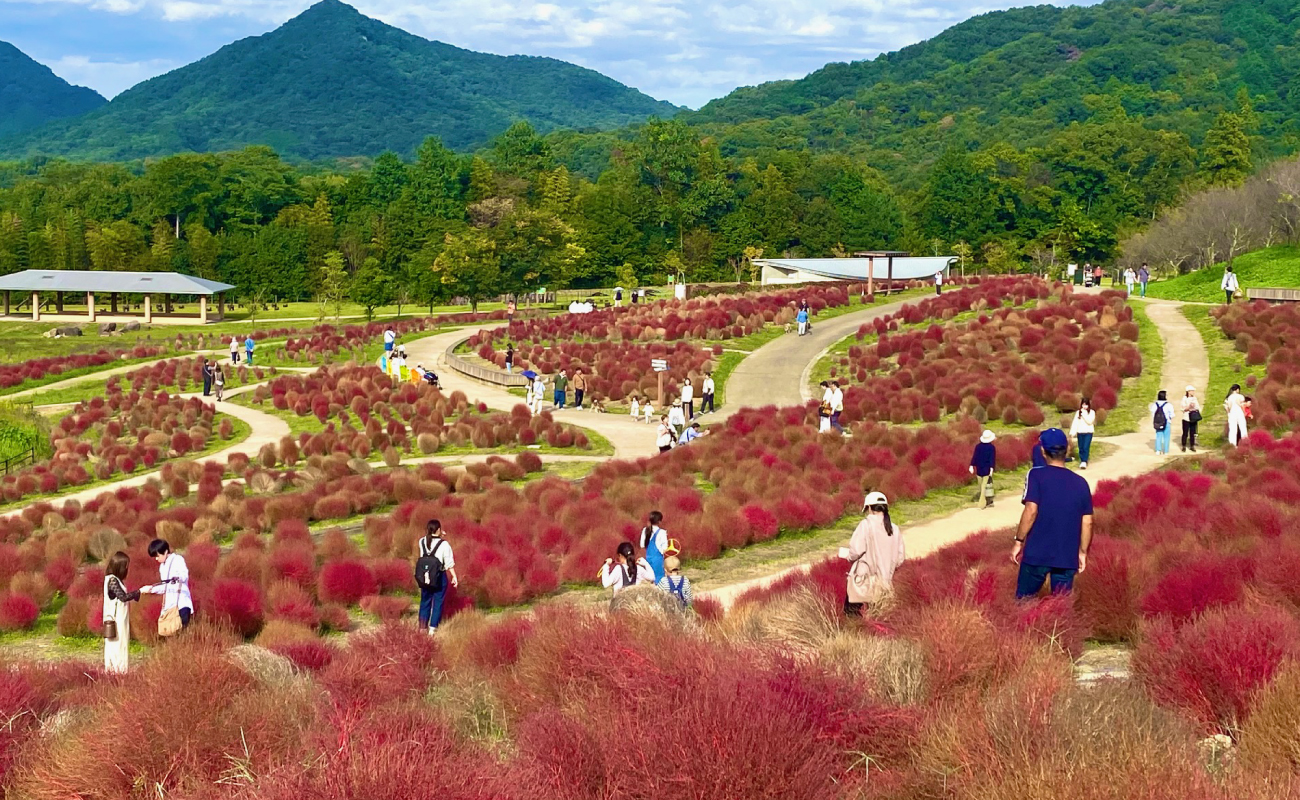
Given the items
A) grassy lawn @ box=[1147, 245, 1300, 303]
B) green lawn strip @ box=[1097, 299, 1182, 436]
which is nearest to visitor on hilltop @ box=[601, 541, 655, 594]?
green lawn strip @ box=[1097, 299, 1182, 436]

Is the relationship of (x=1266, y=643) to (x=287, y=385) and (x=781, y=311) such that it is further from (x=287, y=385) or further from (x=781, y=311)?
(x=781, y=311)

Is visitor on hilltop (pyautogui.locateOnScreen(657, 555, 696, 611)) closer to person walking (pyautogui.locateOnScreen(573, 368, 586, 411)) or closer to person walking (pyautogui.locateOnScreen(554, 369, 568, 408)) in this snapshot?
person walking (pyautogui.locateOnScreen(554, 369, 568, 408))

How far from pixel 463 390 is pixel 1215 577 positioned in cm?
3479

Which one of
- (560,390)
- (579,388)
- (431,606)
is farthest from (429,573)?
(579,388)

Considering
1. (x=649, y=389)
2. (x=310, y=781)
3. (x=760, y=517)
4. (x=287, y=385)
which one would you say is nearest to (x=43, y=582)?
(x=760, y=517)

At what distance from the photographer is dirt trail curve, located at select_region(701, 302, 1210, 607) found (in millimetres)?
16750

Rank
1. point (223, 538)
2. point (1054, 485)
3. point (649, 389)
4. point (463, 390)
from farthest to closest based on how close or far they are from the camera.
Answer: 1. point (463, 390)
2. point (649, 389)
3. point (223, 538)
4. point (1054, 485)

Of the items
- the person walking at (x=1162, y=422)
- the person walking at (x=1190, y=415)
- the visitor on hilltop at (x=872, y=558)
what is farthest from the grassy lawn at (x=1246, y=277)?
the visitor on hilltop at (x=872, y=558)

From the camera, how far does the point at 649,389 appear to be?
131 ft

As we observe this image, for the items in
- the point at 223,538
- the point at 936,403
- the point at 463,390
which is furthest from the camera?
the point at 463,390

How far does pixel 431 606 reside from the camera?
12930 mm

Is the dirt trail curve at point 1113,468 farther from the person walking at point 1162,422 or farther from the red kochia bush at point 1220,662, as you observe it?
the red kochia bush at point 1220,662

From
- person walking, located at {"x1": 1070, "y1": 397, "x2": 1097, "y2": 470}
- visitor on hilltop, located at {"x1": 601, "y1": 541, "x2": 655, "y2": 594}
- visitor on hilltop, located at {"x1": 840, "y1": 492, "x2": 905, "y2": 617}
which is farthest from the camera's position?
person walking, located at {"x1": 1070, "y1": 397, "x2": 1097, "y2": 470}

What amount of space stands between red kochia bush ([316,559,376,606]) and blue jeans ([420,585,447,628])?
3.10 metres
